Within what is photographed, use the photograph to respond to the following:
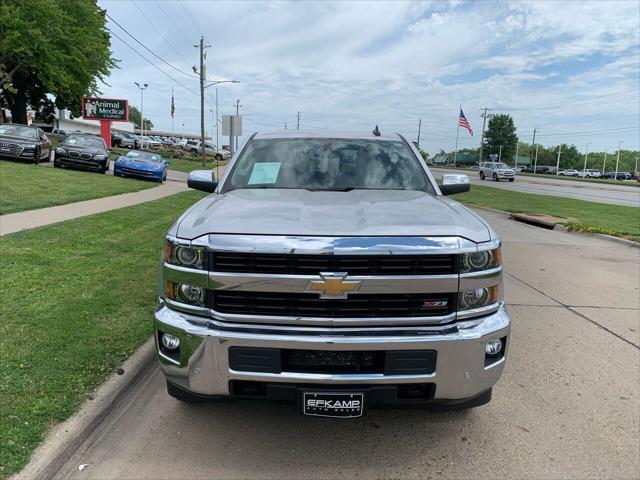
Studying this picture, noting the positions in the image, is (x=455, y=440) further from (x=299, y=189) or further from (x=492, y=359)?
(x=299, y=189)

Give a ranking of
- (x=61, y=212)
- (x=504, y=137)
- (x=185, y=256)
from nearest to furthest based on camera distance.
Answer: (x=185, y=256), (x=61, y=212), (x=504, y=137)

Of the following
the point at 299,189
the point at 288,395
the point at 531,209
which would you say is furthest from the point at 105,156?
the point at 288,395

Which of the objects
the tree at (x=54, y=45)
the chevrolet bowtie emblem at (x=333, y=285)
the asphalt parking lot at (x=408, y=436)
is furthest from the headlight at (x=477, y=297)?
the tree at (x=54, y=45)

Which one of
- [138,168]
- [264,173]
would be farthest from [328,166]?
[138,168]

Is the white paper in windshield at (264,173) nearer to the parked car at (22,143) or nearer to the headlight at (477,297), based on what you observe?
the headlight at (477,297)

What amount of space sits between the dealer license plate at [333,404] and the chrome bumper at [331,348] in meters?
0.07

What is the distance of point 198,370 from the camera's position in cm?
254

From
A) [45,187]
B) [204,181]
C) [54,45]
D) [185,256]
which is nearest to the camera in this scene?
[185,256]

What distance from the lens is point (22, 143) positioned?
18.5m

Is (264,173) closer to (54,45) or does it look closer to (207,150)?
(54,45)

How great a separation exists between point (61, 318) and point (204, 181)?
5.77 ft

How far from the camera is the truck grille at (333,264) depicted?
96.7 inches

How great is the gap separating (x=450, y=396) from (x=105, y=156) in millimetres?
Answer: 20121

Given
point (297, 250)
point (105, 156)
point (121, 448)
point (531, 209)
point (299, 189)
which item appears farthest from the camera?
point (105, 156)
